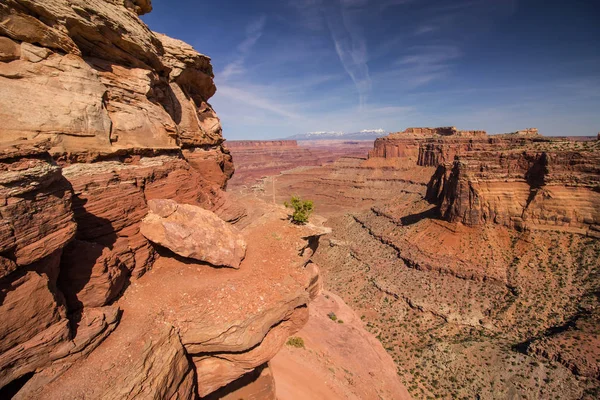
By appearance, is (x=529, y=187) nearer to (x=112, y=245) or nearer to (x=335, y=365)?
(x=335, y=365)

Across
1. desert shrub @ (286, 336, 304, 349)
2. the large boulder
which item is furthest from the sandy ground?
the large boulder

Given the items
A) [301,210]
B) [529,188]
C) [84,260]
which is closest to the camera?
[84,260]

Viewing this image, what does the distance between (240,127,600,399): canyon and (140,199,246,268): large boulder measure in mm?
20485

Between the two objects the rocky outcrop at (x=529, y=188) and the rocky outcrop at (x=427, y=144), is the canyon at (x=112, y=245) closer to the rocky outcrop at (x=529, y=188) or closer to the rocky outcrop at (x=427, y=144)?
the rocky outcrop at (x=529, y=188)

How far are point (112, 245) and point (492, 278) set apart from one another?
3808 cm

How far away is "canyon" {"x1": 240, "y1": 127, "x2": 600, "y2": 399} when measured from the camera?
2206cm

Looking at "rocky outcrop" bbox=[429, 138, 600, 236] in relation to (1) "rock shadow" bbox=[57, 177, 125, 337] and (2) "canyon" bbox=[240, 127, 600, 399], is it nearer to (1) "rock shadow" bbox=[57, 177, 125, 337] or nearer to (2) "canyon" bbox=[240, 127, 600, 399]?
(2) "canyon" bbox=[240, 127, 600, 399]

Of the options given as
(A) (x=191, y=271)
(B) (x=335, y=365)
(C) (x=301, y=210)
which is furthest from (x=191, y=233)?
(B) (x=335, y=365)

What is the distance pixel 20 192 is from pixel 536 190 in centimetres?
4813

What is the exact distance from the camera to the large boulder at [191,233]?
12.3m

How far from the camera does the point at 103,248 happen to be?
10.2 m

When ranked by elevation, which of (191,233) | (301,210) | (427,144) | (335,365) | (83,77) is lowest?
(335,365)

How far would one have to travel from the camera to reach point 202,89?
2291cm

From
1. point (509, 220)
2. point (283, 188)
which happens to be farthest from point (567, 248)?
point (283, 188)
